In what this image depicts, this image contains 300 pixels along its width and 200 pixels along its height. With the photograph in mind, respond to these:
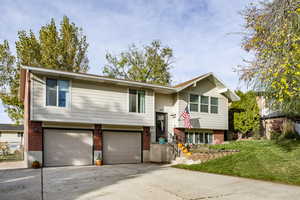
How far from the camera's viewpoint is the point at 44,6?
559 inches

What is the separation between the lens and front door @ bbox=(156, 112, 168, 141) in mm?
17609

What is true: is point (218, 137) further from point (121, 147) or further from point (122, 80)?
point (122, 80)

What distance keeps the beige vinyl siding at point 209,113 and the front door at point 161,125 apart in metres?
1.10

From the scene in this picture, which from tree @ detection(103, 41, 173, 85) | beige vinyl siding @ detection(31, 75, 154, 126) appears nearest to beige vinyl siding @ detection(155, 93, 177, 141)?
beige vinyl siding @ detection(31, 75, 154, 126)

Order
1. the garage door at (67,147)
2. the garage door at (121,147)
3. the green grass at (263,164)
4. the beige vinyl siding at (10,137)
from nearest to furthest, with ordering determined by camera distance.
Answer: the green grass at (263,164) < the garage door at (67,147) < the garage door at (121,147) < the beige vinyl siding at (10,137)

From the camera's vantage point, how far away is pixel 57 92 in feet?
44.0

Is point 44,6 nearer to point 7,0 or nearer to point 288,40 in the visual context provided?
point 7,0

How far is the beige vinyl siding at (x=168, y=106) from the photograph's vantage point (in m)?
17.5

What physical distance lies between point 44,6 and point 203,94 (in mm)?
12269

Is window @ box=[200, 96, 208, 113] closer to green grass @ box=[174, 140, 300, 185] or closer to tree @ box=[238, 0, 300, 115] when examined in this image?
green grass @ box=[174, 140, 300, 185]

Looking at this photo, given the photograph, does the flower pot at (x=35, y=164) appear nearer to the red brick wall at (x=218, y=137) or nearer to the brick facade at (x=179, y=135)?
the brick facade at (x=179, y=135)

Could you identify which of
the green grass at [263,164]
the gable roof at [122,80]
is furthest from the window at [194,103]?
the green grass at [263,164]

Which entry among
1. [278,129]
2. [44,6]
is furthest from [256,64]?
[278,129]

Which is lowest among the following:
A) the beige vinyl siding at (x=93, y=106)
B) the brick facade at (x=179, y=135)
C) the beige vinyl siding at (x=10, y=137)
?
the beige vinyl siding at (x=10, y=137)
